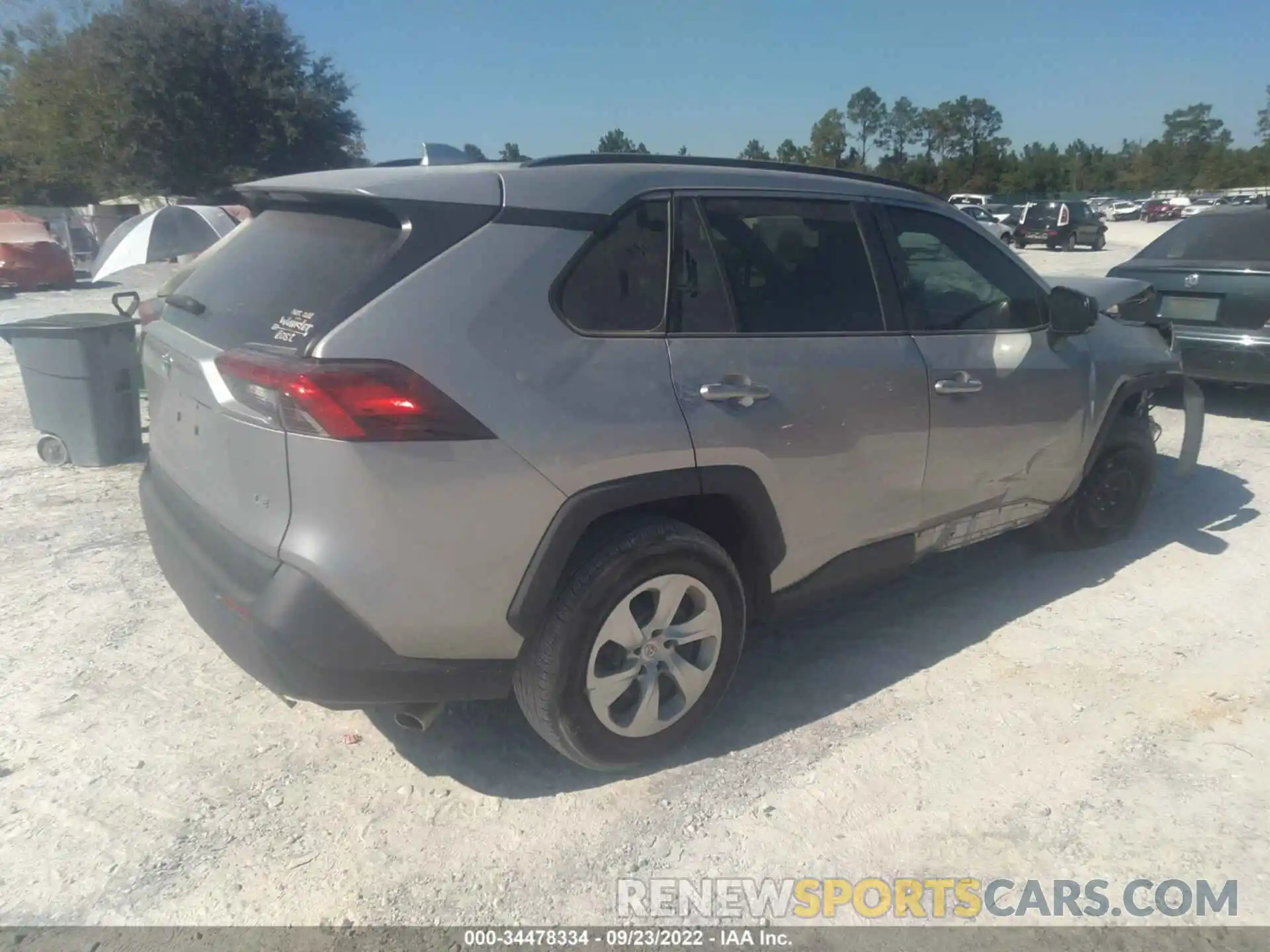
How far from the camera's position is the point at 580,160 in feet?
9.89

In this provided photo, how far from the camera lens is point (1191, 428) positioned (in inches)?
216

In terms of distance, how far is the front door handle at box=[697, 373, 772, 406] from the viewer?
296cm

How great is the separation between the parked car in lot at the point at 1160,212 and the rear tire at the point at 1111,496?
61367 mm

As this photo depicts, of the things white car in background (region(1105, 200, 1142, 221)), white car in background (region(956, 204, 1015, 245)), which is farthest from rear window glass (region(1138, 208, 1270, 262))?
white car in background (region(1105, 200, 1142, 221))

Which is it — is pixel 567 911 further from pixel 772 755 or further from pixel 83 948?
pixel 83 948

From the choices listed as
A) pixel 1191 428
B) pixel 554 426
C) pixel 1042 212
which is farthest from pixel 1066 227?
pixel 554 426

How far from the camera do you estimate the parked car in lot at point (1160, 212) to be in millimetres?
58062

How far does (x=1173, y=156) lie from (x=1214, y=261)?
97.2 m

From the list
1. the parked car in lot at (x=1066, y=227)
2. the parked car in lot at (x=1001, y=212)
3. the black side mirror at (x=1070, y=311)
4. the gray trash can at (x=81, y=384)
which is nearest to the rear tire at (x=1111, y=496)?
the black side mirror at (x=1070, y=311)

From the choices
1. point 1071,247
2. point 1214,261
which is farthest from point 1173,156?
point 1214,261

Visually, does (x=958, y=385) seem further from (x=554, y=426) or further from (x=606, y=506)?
(x=554, y=426)

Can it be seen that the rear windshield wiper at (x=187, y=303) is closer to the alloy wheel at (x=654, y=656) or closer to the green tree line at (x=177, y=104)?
the alloy wheel at (x=654, y=656)

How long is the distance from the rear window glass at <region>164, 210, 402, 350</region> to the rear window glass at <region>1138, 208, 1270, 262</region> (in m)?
6.91

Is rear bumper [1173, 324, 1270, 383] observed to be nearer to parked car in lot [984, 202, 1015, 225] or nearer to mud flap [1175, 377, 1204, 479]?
mud flap [1175, 377, 1204, 479]
